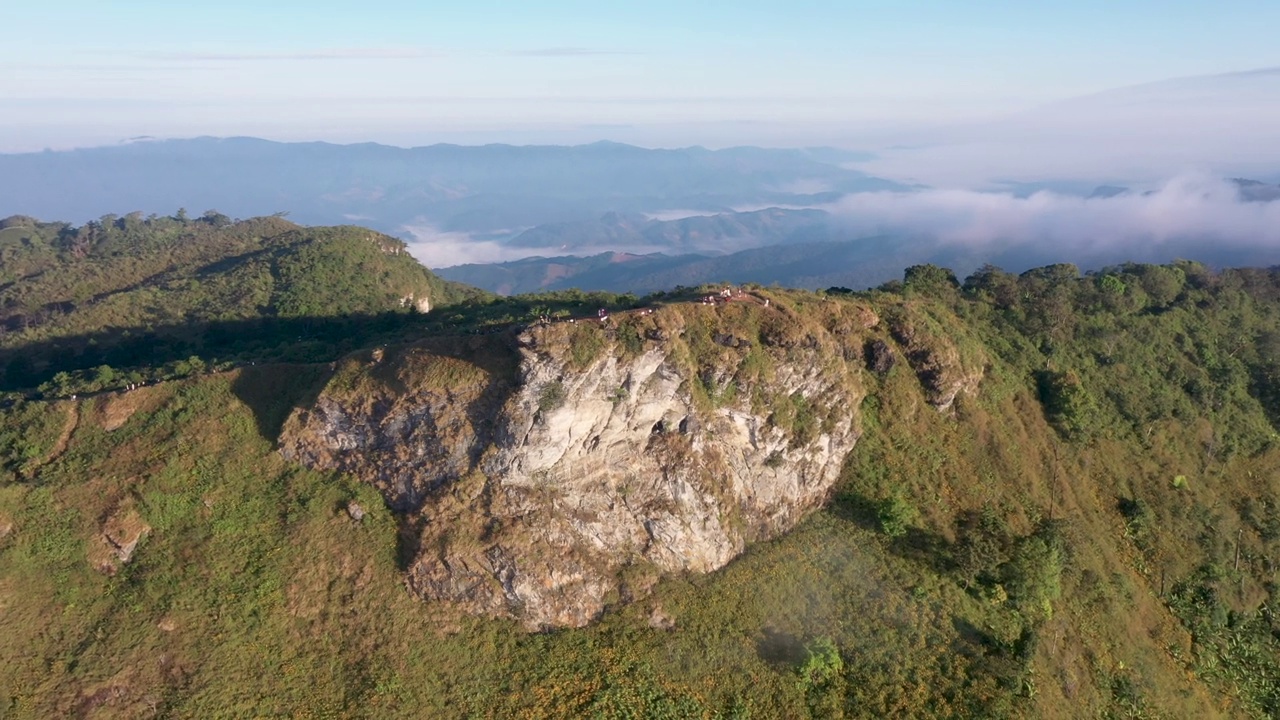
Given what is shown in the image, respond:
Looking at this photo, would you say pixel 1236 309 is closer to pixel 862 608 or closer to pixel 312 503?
pixel 862 608

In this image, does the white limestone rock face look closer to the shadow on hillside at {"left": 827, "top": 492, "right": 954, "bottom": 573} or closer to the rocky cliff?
the rocky cliff

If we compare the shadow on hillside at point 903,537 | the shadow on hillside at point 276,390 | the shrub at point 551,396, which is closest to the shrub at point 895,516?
the shadow on hillside at point 903,537

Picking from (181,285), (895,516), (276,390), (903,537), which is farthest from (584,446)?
(181,285)

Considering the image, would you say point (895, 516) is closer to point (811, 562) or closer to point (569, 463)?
point (811, 562)

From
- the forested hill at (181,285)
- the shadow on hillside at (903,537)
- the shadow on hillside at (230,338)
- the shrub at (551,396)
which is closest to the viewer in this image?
the shrub at (551,396)

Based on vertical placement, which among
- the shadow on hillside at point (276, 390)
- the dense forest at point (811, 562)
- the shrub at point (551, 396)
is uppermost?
the shrub at point (551, 396)

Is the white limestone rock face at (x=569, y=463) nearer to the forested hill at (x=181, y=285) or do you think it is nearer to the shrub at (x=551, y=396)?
the shrub at (x=551, y=396)
